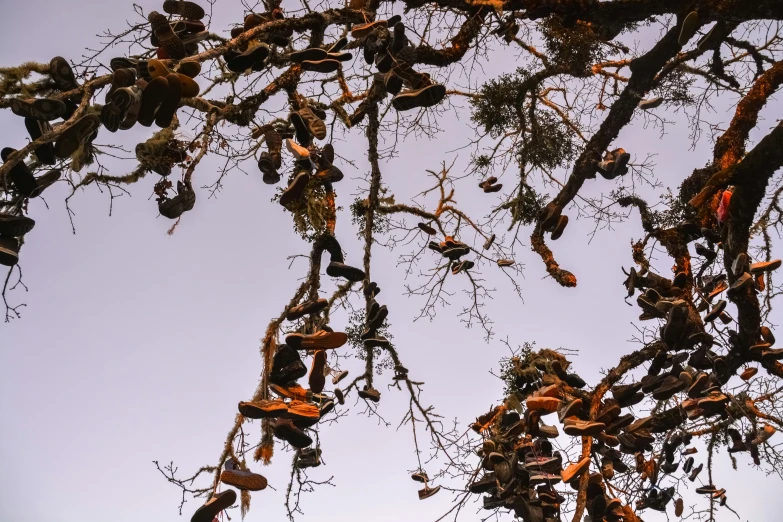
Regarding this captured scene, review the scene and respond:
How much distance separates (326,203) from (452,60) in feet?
4.82

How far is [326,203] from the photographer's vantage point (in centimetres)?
379

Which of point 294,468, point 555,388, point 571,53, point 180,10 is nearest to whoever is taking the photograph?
point 180,10

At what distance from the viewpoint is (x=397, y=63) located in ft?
10.2

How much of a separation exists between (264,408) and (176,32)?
6.38ft

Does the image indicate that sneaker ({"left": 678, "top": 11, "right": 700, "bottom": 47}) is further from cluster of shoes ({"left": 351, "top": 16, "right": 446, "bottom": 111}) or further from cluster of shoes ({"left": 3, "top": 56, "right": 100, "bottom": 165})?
cluster of shoes ({"left": 3, "top": 56, "right": 100, "bottom": 165})

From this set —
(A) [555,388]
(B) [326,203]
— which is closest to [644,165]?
(A) [555,388]

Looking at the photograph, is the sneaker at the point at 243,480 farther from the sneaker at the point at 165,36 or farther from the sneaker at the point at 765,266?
the sneaker at the point at 765,266

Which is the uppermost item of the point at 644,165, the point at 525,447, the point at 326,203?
the point at 644,165

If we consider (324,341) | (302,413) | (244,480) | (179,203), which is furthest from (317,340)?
(179,203)

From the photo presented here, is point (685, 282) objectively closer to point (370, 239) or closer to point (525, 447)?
point (525, 447)

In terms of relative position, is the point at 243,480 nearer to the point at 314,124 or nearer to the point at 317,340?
the point at 317,340

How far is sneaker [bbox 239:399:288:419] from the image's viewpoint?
2.55 meters

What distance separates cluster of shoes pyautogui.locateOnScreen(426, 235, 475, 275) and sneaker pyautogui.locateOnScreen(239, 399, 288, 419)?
227 cm

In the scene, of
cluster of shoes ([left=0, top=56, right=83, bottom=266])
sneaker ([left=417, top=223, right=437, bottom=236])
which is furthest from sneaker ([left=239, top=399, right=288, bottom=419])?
sneaker ([left=417, top=223, right=437, bottom=236])
